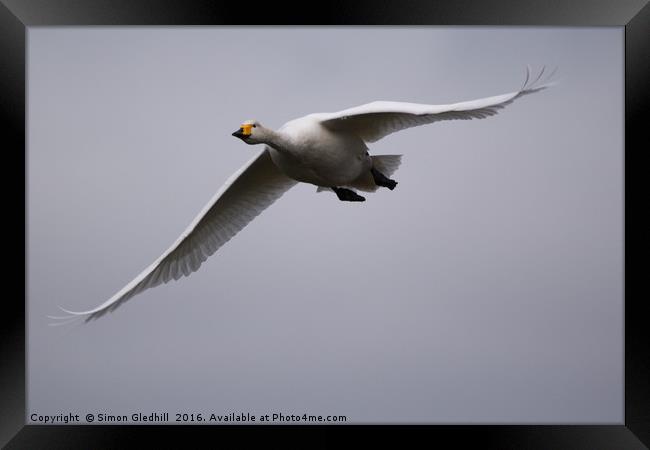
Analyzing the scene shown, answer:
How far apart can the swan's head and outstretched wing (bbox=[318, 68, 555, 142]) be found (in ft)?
1.21

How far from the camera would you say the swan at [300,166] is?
4.66 metres

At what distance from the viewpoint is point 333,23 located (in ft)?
16.8

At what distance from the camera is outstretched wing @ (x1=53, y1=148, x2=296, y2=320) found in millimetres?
5543

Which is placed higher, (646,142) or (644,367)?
(646,142)

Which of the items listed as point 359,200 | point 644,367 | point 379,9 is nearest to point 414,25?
point 379,9

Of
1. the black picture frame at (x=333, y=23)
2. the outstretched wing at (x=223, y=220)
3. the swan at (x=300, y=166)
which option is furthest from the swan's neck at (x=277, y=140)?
the black picture frame at (x=333, y=23)

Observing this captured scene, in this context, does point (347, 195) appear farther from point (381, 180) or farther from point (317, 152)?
point (317, 152)

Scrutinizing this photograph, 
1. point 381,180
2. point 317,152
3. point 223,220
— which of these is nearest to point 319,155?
point 317,152

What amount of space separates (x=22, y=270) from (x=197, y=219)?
114 centimetres

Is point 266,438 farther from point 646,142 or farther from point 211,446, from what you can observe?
point 646,142

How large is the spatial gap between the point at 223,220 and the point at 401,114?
5.12ft

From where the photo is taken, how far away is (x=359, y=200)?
5484 mm

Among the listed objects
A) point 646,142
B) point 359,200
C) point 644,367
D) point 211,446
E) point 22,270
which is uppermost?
point 646,142

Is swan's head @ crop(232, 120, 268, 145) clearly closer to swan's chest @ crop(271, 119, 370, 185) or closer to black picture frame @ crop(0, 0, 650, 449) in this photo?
swan's chest @ crop(271, 119, 370, 185)
